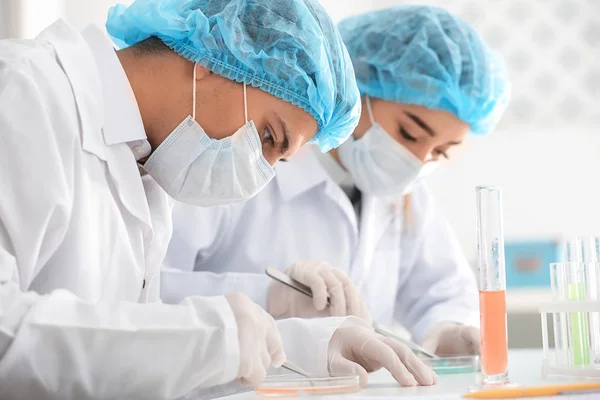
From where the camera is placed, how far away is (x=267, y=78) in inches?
55.8

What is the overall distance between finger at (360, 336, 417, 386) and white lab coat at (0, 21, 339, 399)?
0.10 metres

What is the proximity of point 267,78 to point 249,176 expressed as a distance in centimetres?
18

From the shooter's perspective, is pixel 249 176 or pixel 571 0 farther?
pixel 571 0

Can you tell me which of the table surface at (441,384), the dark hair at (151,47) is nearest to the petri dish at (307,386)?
the table surface at (441,384)

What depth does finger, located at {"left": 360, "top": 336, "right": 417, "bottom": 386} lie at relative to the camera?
4.25 ft

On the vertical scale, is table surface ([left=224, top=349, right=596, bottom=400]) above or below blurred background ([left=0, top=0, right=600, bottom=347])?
below

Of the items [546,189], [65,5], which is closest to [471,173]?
[546,189]

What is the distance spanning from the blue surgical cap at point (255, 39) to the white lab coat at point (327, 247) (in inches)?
25.6

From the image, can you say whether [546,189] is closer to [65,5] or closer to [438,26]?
[438,26]

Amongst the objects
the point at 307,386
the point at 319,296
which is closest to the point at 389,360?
the point at 307,386

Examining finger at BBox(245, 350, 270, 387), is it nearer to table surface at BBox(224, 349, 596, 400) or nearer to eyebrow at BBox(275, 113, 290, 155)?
table surface at BBox(224, 349, 596, 400)

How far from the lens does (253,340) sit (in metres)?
1.03

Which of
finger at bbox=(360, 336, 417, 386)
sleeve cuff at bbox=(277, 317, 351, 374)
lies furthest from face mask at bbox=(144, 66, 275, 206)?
finger at bbox=(360, 336, 417, 386)

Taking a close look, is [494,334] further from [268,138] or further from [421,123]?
[421,123]
